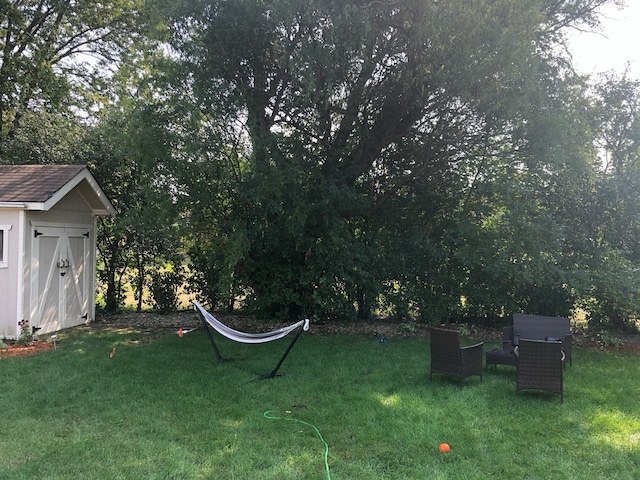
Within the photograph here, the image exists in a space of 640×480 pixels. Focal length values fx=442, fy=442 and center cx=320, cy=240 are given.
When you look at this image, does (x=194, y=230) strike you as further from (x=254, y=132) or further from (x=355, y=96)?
(x=355, y=96)

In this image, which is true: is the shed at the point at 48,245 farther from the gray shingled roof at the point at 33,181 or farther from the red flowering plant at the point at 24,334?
the red flowering plant at the point at 24,334

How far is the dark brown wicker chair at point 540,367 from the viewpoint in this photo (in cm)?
456

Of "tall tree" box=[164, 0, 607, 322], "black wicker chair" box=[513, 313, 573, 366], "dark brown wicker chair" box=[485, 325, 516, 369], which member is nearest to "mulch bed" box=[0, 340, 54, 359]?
"tall tree" box=[164, 0, 607, 322]

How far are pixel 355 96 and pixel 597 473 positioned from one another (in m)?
6.52

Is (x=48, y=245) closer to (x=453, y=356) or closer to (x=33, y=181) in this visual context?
(x=33, y=181)

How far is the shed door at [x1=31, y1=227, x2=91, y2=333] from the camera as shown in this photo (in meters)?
7.79

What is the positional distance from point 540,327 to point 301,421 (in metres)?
4.11

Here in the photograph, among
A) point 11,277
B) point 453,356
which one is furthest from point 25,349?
point 453,356

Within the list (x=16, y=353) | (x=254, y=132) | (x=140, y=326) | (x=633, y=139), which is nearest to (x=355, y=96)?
(x=254, y=132)

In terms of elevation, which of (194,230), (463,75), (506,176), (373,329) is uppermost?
(463,75)

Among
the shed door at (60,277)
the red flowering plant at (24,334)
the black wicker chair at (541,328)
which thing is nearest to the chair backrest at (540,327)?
the black wicker chair at (541,328)

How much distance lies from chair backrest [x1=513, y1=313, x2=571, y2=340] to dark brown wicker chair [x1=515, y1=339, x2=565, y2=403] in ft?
6.07

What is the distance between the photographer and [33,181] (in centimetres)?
786

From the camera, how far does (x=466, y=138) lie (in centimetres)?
825
